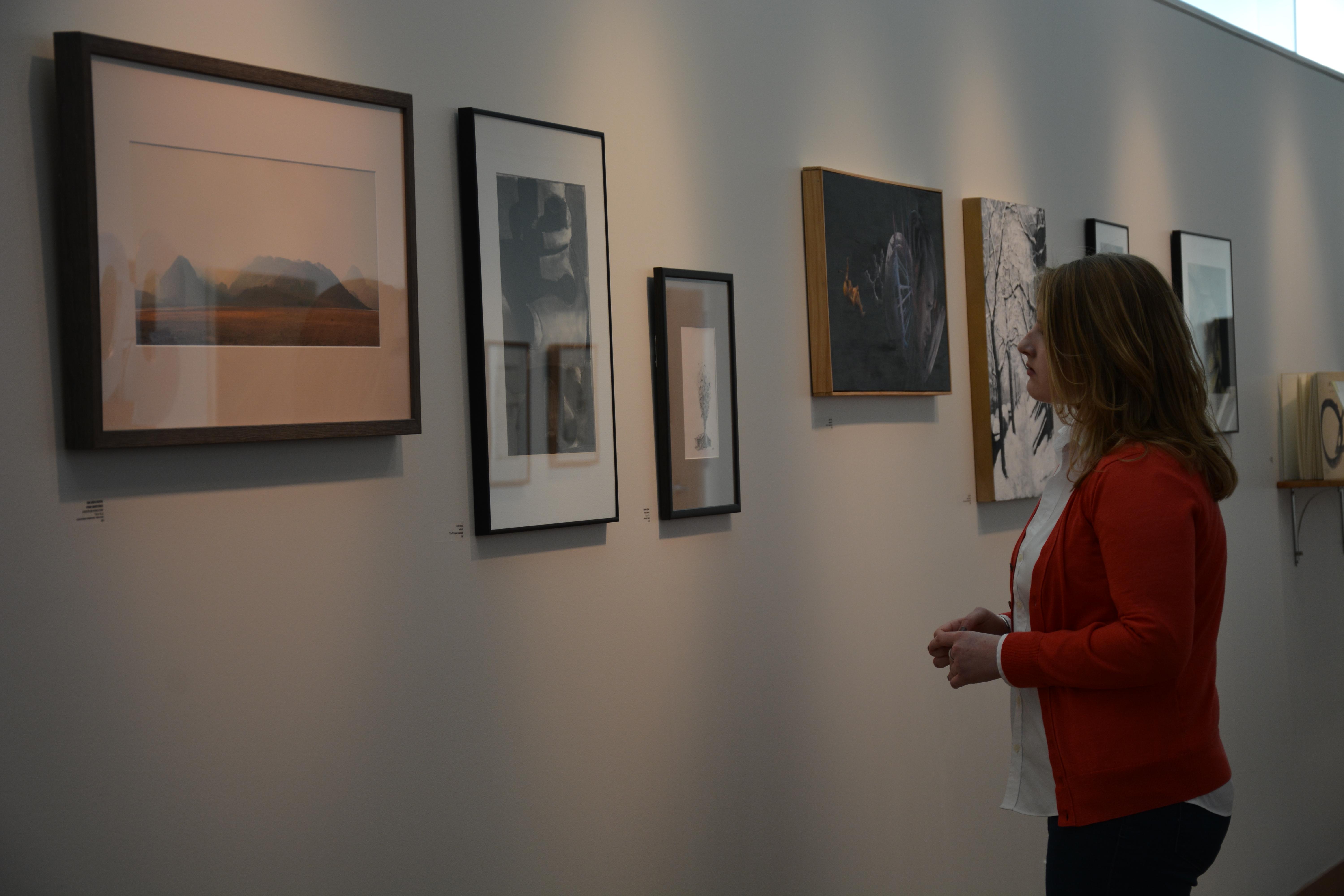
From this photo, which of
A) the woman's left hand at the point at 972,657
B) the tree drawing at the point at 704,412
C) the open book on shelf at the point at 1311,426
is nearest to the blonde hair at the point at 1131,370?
the woman's left hand at the point at 972,657

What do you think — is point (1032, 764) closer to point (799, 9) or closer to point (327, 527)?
point (327, 527)

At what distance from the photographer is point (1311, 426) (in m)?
4.27

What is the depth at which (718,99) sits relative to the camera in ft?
7.47

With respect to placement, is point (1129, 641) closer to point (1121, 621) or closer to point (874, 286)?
point (1121, 621)

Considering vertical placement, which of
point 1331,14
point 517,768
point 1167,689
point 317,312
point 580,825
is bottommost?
point 580,825

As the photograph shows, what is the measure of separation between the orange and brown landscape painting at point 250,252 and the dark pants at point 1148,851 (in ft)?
4.55

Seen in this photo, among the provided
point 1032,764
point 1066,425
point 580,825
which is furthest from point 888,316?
point 580,825

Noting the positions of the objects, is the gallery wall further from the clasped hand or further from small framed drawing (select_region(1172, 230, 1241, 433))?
the clasped hand

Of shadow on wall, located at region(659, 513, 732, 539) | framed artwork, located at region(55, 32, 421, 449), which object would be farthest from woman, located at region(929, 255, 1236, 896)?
framed artwork, located at region(55, 32, 421, 449)

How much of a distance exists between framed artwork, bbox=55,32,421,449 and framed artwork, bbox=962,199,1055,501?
1.78 meters

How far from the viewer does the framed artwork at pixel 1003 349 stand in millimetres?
2926

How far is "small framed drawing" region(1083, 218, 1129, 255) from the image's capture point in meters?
3.39

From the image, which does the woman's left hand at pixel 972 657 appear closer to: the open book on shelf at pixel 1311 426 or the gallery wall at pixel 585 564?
the gallery wall at pixel 585 564

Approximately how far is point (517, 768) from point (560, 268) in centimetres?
91
